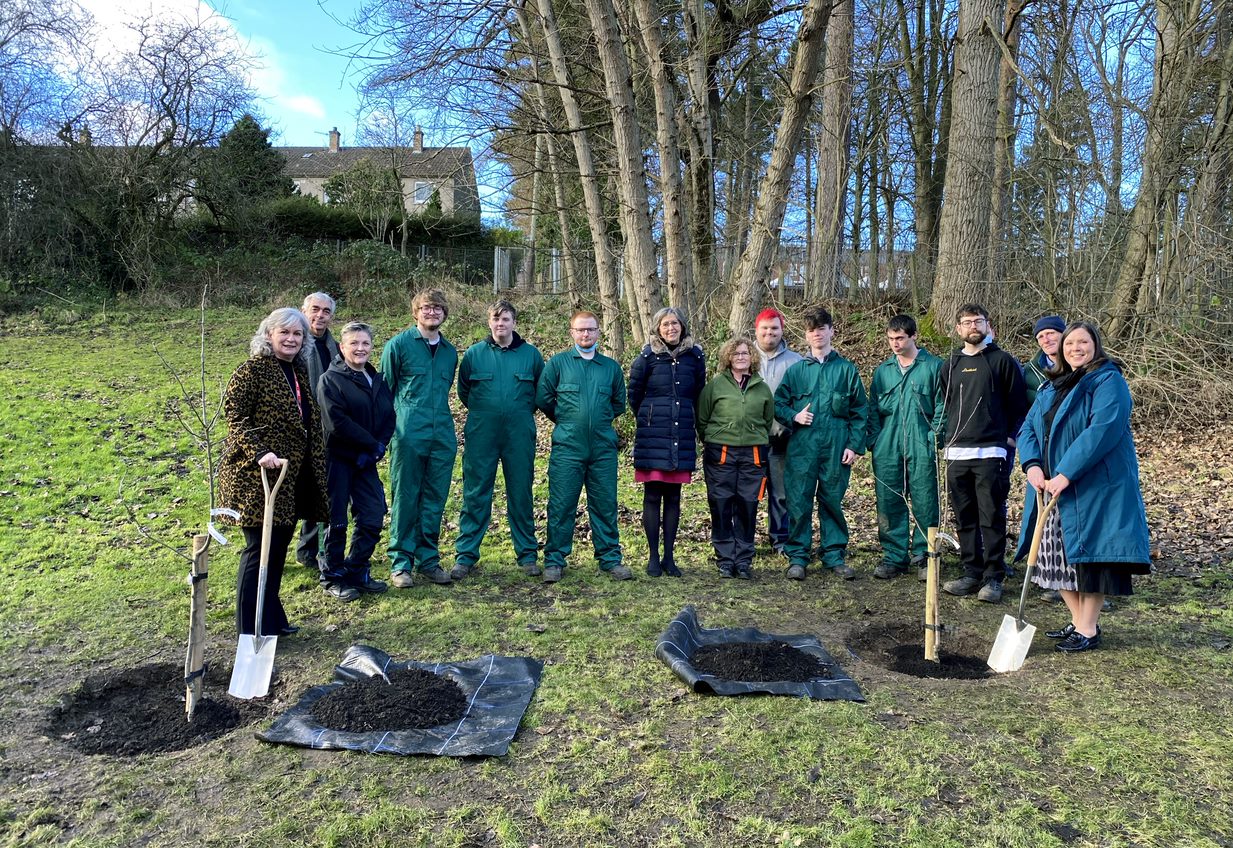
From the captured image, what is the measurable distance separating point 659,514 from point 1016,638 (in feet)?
8.20

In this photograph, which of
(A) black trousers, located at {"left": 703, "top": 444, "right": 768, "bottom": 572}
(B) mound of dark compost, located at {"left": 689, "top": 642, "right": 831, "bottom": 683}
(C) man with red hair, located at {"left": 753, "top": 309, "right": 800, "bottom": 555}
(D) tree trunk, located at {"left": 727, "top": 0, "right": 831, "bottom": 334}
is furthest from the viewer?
(D) tree trunk, located at {"left": 727, "top": 0, "right": 831, "bottom": 334}

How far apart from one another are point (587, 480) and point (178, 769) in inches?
126

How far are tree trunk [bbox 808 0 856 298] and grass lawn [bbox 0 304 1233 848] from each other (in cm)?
769

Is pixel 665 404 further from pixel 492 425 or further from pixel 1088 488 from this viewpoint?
pixel 1088 488

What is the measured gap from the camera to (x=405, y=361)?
5.46 meters

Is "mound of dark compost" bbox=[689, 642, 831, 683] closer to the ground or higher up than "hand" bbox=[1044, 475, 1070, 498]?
closer to the ground

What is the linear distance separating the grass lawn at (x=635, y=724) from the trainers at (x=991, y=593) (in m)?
0.09

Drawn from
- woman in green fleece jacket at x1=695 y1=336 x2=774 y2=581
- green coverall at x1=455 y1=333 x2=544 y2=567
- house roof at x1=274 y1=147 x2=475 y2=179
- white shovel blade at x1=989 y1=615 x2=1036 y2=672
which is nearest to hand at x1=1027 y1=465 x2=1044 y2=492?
white shovel blade at x1=989 y1=615 x2=1036 y2=672

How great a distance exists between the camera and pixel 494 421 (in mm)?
5645

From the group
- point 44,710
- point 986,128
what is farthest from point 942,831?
point 986,128

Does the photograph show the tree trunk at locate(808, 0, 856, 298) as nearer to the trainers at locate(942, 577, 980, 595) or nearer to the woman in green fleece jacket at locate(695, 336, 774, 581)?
the woman in green fleece jacket at locate(695, 336, 774, 581)

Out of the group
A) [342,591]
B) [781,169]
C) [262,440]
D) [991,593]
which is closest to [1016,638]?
[991,593]

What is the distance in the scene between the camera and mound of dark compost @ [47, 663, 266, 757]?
11.2ft

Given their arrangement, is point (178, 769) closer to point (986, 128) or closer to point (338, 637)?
point (338, 637)
